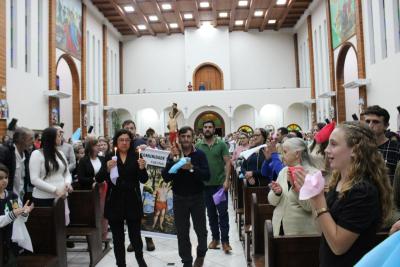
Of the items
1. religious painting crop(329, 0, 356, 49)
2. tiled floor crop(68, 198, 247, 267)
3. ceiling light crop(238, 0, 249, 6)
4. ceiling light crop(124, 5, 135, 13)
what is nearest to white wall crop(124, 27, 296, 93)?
ceiling light crop(238, 0, 249, 6)

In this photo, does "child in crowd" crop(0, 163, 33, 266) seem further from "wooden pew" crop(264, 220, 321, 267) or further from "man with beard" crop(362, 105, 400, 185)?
"man with beard" crop(362, 105, 400, 185)

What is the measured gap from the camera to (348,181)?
1.93 m

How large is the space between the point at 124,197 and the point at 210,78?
22.1m

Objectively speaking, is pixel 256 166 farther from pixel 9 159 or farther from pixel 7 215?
pixel 7 215

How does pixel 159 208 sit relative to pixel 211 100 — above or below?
below

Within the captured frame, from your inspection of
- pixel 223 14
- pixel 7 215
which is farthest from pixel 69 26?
pixel 7 215

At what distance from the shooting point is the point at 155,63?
88.2 ft

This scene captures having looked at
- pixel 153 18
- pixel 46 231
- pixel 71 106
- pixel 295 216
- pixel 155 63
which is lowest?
pixel 46 231

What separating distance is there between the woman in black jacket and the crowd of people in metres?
0.01

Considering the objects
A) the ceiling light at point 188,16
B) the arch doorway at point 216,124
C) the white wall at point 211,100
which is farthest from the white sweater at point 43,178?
the arch doorway at point 216,124

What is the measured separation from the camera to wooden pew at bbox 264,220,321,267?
290cm

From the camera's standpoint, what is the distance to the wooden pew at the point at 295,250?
2.90m

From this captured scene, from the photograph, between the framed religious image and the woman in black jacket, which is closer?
the woman in black jacket

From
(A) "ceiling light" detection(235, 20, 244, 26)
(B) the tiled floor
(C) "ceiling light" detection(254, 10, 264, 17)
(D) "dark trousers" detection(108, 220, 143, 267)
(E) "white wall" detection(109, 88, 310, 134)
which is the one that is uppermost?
(A) "ceiling light" detection(235, 20, 244, 26)
